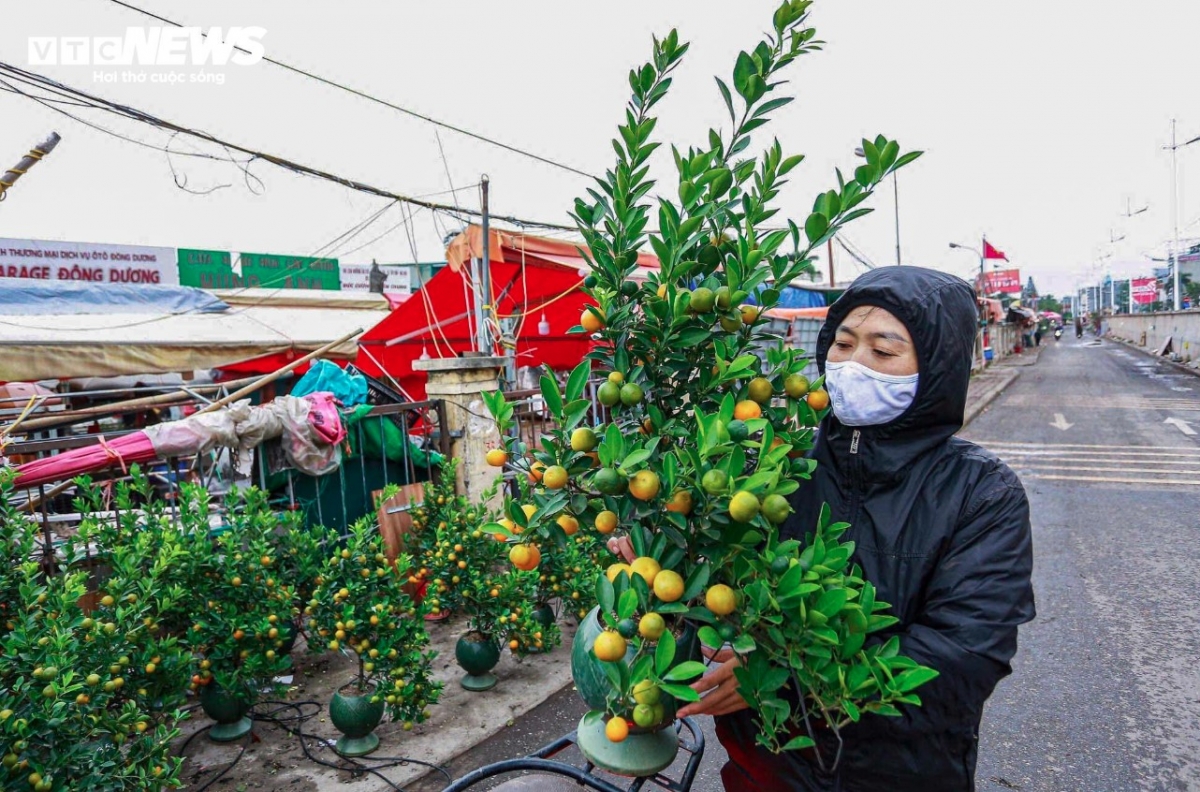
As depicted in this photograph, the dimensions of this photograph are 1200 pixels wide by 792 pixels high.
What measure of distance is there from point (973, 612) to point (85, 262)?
54.9 ft

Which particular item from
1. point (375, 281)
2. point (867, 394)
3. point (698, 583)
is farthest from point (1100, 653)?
point (375, 281)

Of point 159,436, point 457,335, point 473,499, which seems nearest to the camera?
point 159,436

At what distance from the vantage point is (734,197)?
1438 millimetres

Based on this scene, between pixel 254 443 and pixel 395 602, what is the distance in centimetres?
158

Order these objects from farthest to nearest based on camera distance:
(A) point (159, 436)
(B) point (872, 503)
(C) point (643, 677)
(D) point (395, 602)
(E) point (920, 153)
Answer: (A) point (159, 436) < (D) point (395, 602) < (B) point (872, 503) < (E) point (920, 153) < (C) point (643, 677)

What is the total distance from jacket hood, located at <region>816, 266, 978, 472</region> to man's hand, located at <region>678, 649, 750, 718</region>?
21.6 inches

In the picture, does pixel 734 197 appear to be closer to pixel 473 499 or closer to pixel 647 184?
pixel 647 184

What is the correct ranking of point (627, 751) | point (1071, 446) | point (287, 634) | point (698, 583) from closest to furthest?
point (698, 583)
point (627, 751)
point (287, 634)
point (1071, 446)

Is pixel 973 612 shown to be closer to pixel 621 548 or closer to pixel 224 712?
pixel 621 548

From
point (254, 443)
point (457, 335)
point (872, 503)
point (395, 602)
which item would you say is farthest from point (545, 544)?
point (457, 335)

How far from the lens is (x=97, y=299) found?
9617mm

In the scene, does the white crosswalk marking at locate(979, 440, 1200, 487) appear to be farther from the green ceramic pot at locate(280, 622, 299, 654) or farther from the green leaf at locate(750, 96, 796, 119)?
the green leaf at locate(750, 96, 796, 119)

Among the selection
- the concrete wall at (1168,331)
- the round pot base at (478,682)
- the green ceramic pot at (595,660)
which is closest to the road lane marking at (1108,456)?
the round pot base at (478,682)

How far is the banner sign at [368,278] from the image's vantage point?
70.8 ft
